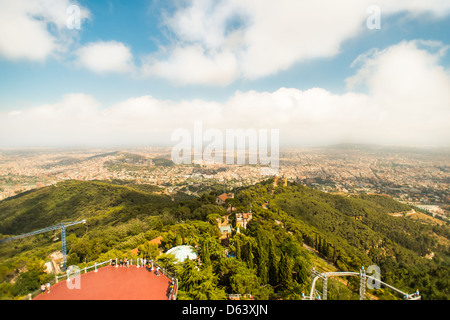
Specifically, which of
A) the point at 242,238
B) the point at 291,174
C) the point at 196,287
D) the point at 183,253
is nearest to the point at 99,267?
the point at 183,253

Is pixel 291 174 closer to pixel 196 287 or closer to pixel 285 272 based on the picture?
pixel 285 272

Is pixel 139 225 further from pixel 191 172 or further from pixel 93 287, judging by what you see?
pixel 191 172

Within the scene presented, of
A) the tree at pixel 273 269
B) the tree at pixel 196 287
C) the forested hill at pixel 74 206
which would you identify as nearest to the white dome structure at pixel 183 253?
the tree at pixel 196 287

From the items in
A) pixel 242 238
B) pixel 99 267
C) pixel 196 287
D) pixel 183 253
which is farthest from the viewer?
pixel 242 238

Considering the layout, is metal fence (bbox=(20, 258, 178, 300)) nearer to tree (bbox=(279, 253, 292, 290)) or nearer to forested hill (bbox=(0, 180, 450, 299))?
forested hill (bbox=(0, 180, 450, 299))

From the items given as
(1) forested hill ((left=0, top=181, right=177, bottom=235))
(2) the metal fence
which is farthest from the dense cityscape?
(2) the metal fence

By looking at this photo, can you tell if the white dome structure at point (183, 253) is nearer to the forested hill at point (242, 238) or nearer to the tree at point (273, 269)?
the forested hill at point (242, 238)
